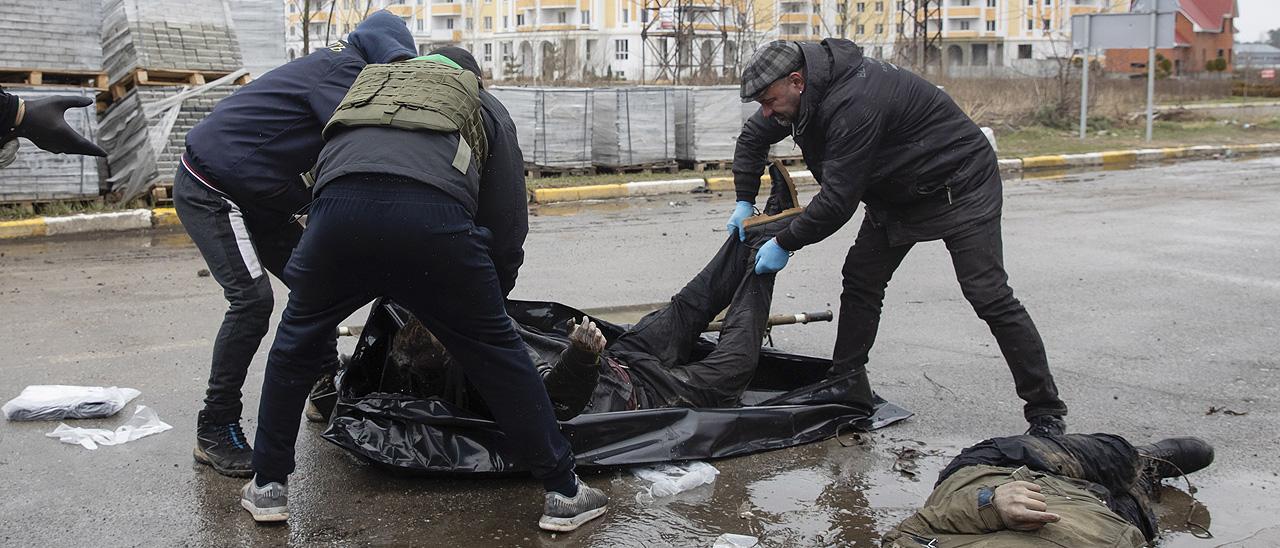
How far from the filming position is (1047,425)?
4340mm

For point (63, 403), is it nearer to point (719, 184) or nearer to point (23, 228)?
point (23, 228)

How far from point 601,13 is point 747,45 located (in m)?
37.0

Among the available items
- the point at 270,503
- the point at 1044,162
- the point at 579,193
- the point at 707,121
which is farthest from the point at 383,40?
the point at 1044,162

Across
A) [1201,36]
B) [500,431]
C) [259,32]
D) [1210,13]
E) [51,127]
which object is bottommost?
[500,431]

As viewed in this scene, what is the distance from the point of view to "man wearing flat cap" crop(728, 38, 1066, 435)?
418 centimetres

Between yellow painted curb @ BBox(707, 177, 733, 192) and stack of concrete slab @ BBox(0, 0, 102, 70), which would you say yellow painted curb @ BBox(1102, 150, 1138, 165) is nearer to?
yellow painted curb @ BBox(707, 177, 733, 192)

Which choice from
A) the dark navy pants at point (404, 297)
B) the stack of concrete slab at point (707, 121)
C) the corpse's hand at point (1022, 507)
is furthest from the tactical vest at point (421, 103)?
the stack of concrete slab at point (707, 121)

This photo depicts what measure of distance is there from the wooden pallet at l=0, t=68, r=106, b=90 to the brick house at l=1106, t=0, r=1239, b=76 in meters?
53.8

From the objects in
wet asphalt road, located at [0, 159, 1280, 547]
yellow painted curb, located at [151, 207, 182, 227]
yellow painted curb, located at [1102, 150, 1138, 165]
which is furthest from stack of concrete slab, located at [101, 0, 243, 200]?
yellow painted curb, located at [1102, 150, 1138, 165]

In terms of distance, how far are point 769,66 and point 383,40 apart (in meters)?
1.35

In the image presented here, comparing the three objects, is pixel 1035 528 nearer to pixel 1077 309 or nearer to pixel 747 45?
pixel 1077 309

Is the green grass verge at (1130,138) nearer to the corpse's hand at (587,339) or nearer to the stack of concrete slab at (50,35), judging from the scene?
the stack of concrete slab at (50,35)

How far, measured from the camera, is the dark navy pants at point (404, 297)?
3.08 metres

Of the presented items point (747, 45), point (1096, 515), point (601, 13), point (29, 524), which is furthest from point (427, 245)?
point (601, 13)
